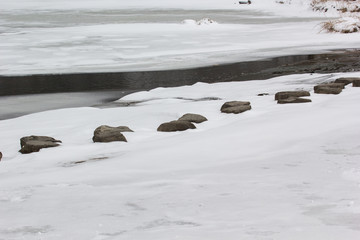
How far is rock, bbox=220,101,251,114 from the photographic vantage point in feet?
23.0

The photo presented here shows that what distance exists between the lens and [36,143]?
5.74 meters

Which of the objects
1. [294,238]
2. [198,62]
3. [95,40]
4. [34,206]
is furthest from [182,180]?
[95,40]

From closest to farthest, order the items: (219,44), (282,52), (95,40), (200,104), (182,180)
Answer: (182,180), (200,104), (282,52), (219,44), (95,40)

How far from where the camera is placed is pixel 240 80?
10.8 metres

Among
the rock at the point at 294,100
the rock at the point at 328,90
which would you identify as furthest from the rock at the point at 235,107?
the rock at the point at 328,90

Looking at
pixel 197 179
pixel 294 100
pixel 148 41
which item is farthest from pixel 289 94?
pixel 148 41

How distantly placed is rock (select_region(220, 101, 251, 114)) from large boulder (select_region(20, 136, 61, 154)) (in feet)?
6.46

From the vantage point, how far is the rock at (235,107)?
276 inches

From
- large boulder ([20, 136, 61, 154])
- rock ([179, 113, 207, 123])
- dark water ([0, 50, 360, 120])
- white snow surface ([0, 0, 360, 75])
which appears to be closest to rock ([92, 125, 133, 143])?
large boulder ([20, 136, 61, 154])

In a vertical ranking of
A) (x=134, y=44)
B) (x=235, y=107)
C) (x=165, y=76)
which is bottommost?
(x=235, y=107)

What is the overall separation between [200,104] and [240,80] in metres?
3.01

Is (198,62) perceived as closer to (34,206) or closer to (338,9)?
(34,206)

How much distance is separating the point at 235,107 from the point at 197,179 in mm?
2976

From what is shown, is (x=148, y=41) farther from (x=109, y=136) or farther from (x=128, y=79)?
(x=109, y=136)
